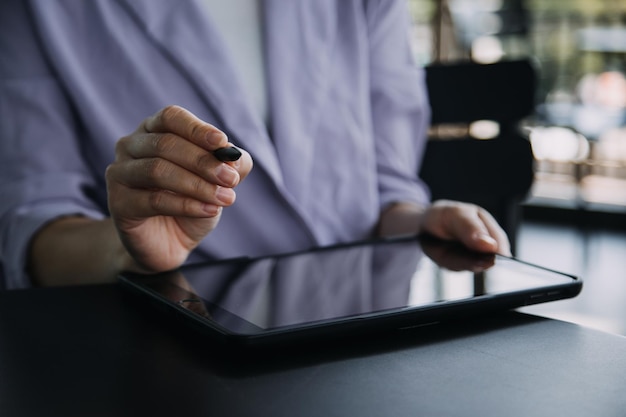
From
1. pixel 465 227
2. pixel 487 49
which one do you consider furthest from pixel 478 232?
pixel 487 49

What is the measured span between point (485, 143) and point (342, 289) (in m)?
0.79

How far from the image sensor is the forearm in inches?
25.6

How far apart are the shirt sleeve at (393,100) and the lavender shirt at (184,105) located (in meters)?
0.06

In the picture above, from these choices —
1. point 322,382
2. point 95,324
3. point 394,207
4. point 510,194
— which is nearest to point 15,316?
point 95,324

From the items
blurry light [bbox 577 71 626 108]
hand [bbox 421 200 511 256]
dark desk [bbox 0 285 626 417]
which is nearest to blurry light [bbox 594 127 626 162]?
blurry light [bbox 577 71 626 108]

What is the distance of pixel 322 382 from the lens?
1.18 feet

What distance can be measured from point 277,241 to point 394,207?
6.4 inches

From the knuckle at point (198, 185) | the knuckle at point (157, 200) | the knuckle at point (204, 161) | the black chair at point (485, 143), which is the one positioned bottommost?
the black chair at point (485, 143)

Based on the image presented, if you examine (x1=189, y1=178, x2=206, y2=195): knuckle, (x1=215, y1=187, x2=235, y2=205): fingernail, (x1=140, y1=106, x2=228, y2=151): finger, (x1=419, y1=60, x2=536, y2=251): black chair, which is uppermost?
(x1=140, y1=106, x2=228, y2=151): finger

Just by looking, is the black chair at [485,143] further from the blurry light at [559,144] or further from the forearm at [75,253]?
the blurry light at [559,144]

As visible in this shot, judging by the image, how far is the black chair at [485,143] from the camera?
1.23 metres

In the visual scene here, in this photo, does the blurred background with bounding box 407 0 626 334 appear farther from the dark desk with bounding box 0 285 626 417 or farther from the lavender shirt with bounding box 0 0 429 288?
the dark desk with bounding box 0 285 626 417

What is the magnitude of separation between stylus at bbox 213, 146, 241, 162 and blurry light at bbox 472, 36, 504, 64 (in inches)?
140

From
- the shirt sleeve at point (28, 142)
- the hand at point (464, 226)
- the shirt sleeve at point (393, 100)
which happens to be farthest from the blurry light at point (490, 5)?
the shirt sleeve at point (28, 142)
